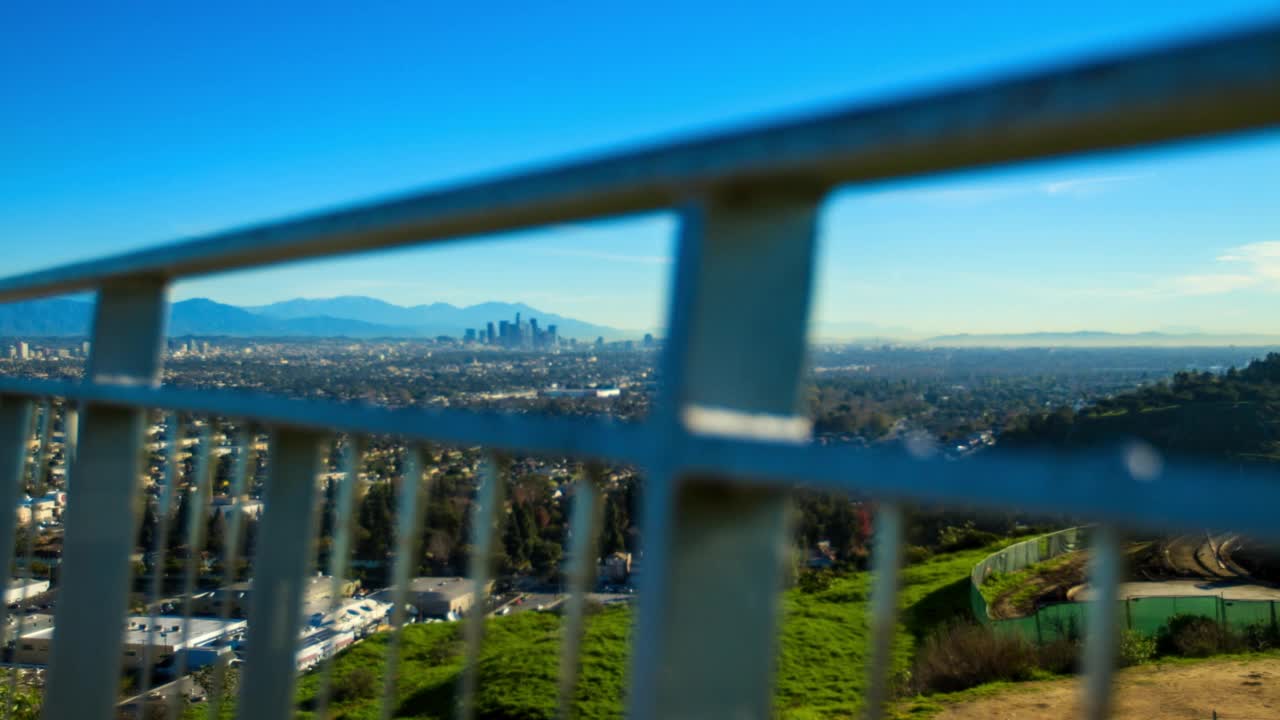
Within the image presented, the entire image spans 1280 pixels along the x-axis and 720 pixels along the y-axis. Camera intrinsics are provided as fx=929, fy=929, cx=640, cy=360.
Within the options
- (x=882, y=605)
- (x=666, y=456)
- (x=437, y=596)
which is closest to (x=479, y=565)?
(x=437, y=596)

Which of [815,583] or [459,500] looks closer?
[459,500]

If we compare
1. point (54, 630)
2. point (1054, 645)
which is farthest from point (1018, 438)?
point (54, 630)

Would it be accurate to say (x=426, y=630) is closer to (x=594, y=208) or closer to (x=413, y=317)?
(x=594, y=208)

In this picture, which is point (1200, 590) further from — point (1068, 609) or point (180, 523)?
point (180, 523)

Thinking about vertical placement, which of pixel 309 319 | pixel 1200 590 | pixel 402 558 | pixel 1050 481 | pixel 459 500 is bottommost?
pixel 1200 590

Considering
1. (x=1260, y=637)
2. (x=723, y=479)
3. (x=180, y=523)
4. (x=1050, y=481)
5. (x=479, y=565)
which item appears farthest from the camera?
(x=1260, y=637)

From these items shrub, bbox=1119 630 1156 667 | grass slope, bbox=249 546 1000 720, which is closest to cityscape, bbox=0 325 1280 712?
grass slope, bbox=249 546 1000 720
